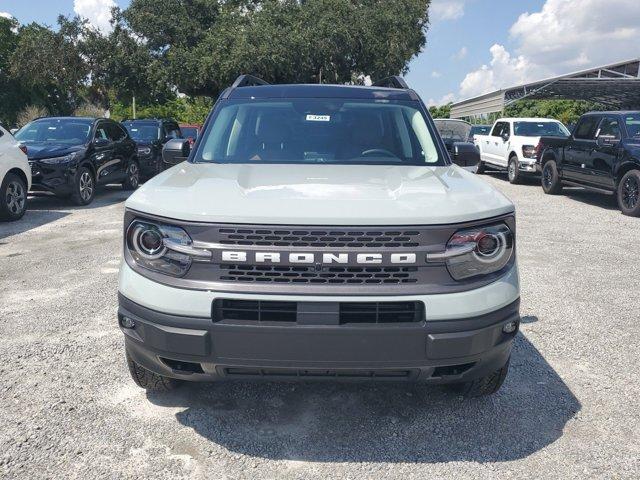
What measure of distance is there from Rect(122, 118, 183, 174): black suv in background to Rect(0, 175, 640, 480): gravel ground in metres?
9.95

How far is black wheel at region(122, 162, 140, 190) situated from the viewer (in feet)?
42.6

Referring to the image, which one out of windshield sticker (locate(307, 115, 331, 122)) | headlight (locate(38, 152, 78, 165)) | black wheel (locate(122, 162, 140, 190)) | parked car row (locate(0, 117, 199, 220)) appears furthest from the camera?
black wheel (locate(122, 162, 140, 190))

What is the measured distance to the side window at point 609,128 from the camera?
10.6 meters

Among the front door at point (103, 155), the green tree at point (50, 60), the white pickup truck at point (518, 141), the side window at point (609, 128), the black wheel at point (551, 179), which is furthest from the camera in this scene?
the green tree at point (50, 60)

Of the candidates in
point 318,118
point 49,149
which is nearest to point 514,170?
A: point 49,149

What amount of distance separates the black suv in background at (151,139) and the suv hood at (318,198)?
1118cm

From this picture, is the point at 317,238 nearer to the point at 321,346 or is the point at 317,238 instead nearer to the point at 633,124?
the point at 321,346

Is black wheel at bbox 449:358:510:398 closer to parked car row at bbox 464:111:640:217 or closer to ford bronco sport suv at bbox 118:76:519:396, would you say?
ford bronco sport suv at bbox 118:76:519:396

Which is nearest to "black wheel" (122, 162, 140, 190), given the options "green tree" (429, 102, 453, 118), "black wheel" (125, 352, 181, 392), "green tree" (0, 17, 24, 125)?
"black wheel" (125, 352, 181, 392)

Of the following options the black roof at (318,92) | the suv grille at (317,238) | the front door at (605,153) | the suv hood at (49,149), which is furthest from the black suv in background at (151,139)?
the suv grille at (317,238)

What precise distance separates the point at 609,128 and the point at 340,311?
10291 mm

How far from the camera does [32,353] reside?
12.8 ft

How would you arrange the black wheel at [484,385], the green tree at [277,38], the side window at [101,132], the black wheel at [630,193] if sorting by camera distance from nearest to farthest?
the black wheel at [484,385] → the black wheel at [630,193] → the side window at [101,132] → the green tree at [277,38]

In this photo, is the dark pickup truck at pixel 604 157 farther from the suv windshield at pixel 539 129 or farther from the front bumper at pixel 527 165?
the suv windshield at pixel 539 129
